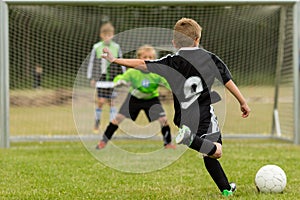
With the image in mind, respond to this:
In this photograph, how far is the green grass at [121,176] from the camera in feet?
15.4

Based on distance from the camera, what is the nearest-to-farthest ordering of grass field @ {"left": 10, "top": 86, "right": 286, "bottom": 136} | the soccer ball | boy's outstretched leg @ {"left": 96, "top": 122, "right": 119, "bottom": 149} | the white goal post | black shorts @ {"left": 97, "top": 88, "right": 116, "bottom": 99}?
the soccer ball, boy's outstretched leg @ {"left": 96, "top": 122, "right": 119, "bottom": 149}, the white goal post, black shorts @ {"left": 97, "top": 88, "right": 116, "bottom": 99}, grass field @ {"left": 10, "top": 86, "right": 286, "bottom": 136}

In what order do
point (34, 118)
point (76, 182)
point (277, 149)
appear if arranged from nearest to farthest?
point (76, 182)
point (277, 149)
point (34, 118)

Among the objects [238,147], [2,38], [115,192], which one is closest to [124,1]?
[2,38]

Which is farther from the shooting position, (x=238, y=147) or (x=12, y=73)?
(x=12, y=73)

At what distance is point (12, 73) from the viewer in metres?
10.3

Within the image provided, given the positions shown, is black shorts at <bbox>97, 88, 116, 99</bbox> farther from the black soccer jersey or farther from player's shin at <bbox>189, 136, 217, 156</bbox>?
player's shin at <bbox>189, 136, 217, 156</bbox>

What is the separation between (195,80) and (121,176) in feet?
5.35

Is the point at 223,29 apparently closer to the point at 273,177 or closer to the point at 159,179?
the point at 159,179

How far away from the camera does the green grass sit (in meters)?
4.69

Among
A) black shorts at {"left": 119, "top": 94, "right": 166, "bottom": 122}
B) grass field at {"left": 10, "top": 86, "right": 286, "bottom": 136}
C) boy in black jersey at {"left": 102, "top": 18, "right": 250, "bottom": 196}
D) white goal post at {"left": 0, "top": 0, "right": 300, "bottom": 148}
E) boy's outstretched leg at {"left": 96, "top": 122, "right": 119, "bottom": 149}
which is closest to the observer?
boy in black jersey at {"left": 102, "top": 18, "right": 250, "bottom": 196}

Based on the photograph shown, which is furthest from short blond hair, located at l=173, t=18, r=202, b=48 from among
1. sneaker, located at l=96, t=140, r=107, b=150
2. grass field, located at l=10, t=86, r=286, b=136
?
grass field, located at l=10, t=86, r=286, b=136

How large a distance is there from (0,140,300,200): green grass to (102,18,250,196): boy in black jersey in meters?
Answer: 0.50

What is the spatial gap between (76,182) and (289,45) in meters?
5.14

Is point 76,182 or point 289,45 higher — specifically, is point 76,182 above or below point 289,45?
below
